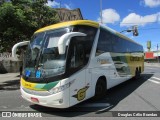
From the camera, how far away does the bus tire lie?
358 inches

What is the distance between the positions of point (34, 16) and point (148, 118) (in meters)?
13.4

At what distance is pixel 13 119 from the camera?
23.2 feet

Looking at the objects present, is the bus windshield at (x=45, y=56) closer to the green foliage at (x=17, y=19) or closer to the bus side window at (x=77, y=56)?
the bus side window at (x=77, y=56)

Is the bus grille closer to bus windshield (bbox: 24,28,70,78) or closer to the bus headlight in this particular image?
the bus headlight

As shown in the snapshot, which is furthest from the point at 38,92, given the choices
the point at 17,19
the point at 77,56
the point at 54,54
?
the point at 17,19

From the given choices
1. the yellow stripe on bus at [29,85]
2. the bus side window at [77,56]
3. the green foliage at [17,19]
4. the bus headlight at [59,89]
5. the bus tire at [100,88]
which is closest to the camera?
the bus headlight at [59,89]

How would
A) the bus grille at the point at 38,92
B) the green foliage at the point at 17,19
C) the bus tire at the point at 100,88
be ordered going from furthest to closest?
1. the green foliage at the point at 17,19
2. the bus tire at the point at 100,88
3. the bus grille at the point at 38,92

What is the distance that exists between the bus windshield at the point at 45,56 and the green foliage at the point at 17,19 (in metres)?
7.14

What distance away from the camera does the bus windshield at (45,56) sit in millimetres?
7204

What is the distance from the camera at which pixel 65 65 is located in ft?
23.3

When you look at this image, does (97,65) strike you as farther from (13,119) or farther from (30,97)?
(13,119)

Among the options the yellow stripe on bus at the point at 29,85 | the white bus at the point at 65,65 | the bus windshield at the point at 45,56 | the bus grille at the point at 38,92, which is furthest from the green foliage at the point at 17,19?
the bus grille at the point at 38,92

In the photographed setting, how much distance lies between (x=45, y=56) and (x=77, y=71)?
107 centimetres

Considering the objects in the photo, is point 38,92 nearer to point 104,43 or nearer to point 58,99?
point 58,99
